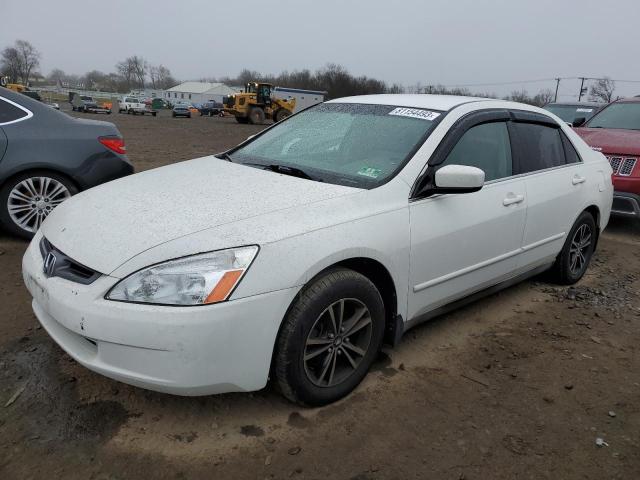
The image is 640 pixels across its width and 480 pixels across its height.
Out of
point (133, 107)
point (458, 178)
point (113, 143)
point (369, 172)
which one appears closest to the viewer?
point (458, 178)

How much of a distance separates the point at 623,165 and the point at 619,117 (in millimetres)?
1693

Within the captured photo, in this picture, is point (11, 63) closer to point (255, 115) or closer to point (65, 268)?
point (255, 115)

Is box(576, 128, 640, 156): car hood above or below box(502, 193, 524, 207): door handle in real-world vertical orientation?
below

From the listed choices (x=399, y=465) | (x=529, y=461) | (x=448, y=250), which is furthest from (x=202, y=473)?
(x=448, y=250)

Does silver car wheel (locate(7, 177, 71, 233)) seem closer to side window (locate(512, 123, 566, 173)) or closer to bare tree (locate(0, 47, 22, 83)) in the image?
side window (locate(512, 123, 566, 173))

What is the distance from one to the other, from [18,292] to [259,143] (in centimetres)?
212

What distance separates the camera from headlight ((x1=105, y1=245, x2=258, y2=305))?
2.10 metres

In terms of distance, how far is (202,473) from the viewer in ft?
7.02

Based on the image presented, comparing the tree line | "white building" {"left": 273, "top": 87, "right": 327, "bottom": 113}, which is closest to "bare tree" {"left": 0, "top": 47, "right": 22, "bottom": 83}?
the tree line

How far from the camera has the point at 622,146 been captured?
20.7 feet

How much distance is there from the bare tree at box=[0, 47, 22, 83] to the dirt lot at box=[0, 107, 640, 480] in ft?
359

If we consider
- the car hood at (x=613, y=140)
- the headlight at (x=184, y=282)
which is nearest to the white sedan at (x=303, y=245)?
the headlight at (x=184, y=282)

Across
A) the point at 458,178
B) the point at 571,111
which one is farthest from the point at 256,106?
the point at 458,178

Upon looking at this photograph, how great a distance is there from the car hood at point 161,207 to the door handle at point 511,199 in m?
1.25
